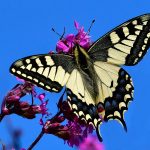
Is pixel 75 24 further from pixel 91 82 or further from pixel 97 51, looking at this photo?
pixel 91 82

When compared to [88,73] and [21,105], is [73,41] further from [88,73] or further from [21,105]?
[21,105]

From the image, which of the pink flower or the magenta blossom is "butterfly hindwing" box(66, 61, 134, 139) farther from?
the pink flower

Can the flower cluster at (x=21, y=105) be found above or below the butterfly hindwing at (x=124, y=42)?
below

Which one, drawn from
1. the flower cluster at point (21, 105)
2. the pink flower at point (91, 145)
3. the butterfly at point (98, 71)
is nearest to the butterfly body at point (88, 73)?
the butterfly at point (98, 71)

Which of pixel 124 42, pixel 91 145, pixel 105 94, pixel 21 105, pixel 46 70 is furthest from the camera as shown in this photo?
pixel 124 42

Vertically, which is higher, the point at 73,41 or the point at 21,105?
the point at 73,41

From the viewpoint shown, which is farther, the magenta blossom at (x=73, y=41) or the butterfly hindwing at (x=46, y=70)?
the magenta blossom at (x=73, y=41)

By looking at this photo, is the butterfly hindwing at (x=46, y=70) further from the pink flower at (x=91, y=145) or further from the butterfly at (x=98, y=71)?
the pink flower at (x=91, y=145)

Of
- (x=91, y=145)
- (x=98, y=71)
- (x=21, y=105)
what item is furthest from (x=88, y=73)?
(x=91, y=145)
